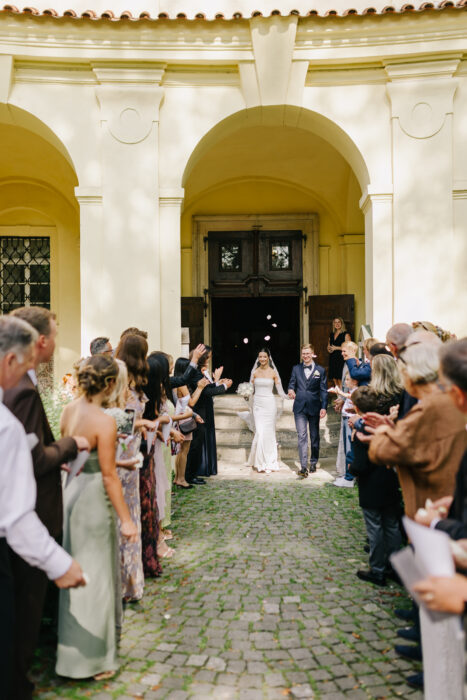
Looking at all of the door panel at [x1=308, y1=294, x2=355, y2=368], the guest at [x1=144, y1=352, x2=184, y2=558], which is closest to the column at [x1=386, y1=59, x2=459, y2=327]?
Result: the door panel at [x1=308, y1=294, x2=355, y2=368]

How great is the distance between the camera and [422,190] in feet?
26.7

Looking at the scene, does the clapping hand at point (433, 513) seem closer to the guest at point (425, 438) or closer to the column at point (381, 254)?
the guest at point (425, 438)

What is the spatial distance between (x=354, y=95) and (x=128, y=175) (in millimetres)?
3651

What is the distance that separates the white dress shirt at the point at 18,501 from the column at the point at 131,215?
20.2 feet

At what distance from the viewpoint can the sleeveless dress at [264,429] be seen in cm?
841

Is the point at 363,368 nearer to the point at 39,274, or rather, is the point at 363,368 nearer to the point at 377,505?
the point at 377,505

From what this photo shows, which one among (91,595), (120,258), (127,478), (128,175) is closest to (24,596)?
(91,595)

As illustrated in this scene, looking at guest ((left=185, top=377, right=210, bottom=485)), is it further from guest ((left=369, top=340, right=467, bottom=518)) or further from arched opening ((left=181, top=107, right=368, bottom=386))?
arched opening ((left=181, top=107, right=368, bottom=386))

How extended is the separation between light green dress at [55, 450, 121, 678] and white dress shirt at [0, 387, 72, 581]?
0.89m

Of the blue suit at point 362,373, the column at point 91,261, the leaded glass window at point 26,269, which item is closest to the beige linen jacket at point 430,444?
the blue suit at point 362,373

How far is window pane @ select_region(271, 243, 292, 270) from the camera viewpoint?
12891 mm

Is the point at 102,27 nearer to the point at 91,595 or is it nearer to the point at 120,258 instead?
the point at 120,258

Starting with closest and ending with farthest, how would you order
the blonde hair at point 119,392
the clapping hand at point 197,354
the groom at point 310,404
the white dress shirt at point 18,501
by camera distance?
the white dress shirt at point 18,501 < the blonde hair at point 119,392 < the clapping hand at point 197,354 < the groom at point 310,404

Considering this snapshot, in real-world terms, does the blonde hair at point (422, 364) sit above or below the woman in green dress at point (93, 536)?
above
